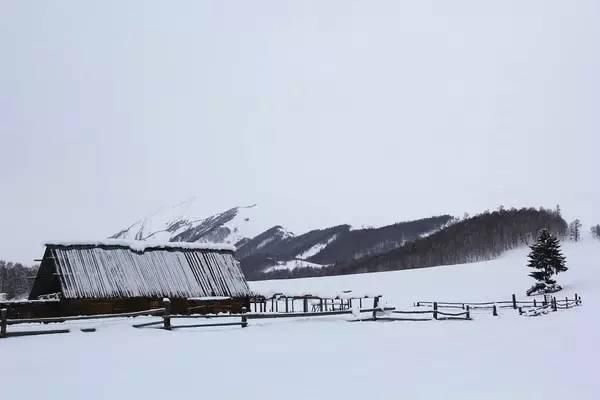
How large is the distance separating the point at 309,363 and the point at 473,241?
111 m

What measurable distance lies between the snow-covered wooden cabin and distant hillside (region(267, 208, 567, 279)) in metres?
81.9

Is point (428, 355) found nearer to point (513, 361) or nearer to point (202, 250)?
point (513, 361)

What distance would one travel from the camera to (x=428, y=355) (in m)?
13.1

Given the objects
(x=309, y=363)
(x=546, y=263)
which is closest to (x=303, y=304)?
(x=309, y=363)

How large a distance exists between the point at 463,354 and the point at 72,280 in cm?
1972

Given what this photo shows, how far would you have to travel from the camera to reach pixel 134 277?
91.9ft

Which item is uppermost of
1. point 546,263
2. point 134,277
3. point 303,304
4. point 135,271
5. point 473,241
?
point 473,241

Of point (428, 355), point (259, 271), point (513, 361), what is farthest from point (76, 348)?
point (259, 271)

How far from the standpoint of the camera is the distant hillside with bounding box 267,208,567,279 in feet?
363

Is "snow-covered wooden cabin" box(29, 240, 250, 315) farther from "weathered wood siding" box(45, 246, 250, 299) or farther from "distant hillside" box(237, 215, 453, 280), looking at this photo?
"distant hillside" box(237, 215, 453, 280)

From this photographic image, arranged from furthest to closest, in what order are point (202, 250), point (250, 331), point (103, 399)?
point (202, 250) → point (250, 331) → point (103, 399)

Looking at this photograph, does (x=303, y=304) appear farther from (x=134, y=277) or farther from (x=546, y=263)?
(x=546, y=263)

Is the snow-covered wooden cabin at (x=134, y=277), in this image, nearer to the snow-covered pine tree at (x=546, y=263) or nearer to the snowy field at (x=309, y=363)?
the snowy field at (x=309, y=363)

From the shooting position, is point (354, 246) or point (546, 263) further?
point (354, 246)
